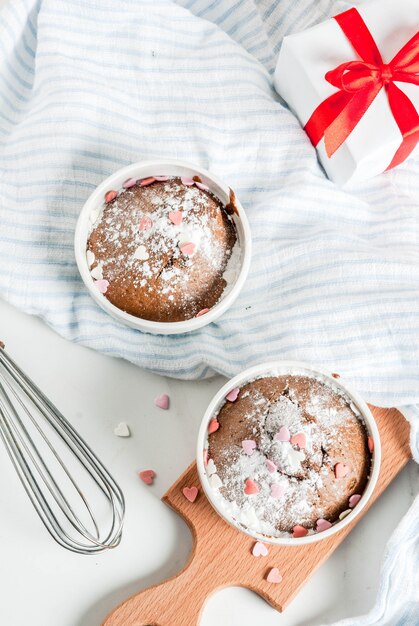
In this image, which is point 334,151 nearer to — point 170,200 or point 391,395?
point 170,200

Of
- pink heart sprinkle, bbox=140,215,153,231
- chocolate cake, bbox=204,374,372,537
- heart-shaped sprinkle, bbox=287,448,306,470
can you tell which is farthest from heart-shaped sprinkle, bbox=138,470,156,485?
pink heart sprinkle, bbox=140,215,153,231

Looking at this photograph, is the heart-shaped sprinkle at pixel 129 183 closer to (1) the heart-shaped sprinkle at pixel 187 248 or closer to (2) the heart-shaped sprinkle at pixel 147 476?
(1) the heart-shaped sprinkle at pixel 187 248

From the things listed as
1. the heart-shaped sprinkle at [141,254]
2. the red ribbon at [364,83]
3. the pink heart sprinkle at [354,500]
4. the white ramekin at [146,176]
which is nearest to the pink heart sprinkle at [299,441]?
the pink heart sprinkle at [354,500]

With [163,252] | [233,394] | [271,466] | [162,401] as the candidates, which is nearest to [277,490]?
[271,466]

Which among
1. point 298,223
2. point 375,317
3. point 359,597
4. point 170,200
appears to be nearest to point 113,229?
point 170,200

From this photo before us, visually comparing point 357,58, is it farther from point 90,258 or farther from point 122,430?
point 122,430

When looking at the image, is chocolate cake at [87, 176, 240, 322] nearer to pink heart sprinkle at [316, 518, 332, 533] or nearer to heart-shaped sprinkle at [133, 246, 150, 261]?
heart-shaped sprinkle at [133, 246, 150, 261]

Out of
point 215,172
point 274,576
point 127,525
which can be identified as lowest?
point 274,576
